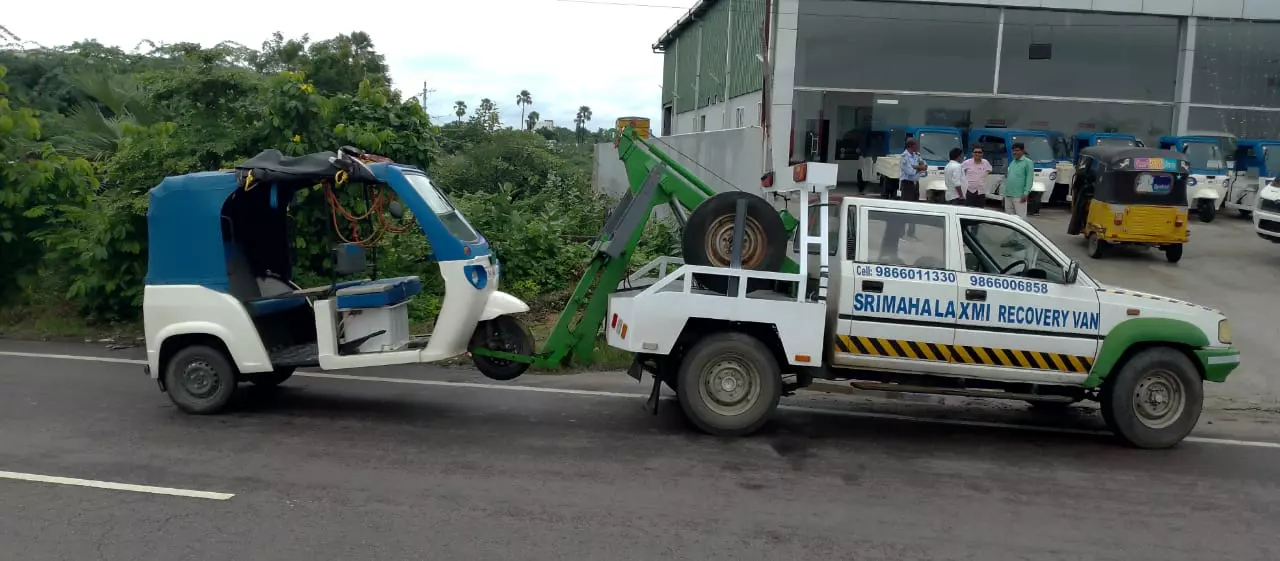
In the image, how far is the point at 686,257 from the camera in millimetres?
8023

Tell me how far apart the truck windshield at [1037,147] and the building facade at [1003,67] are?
Answer: 8.24 feet

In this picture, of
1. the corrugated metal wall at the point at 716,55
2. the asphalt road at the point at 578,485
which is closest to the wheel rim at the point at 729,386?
the asphalt road at the point at 578,485

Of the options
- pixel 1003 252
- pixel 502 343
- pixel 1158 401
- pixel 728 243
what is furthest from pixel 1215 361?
pixel 502 343

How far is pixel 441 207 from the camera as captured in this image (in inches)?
340

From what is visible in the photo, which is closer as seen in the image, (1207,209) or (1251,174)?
(1207,209)

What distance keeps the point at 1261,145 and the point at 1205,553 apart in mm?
20723

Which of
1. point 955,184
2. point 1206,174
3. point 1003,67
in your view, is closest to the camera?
point 955,184

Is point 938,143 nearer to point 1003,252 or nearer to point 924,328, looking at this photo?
point 1003,252

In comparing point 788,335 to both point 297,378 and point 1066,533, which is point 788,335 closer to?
point 1066,533

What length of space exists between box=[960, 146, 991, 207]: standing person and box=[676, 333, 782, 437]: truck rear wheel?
1044cm

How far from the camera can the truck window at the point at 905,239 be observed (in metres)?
8.01

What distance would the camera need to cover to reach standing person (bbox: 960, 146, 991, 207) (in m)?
17.0

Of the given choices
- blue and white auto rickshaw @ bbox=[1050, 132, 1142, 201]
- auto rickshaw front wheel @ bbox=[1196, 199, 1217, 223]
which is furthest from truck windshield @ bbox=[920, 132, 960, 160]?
auto rickshaw front wheel @ bbox=[1196, 199, 1217, 223]

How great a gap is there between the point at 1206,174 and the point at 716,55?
1744 cm
